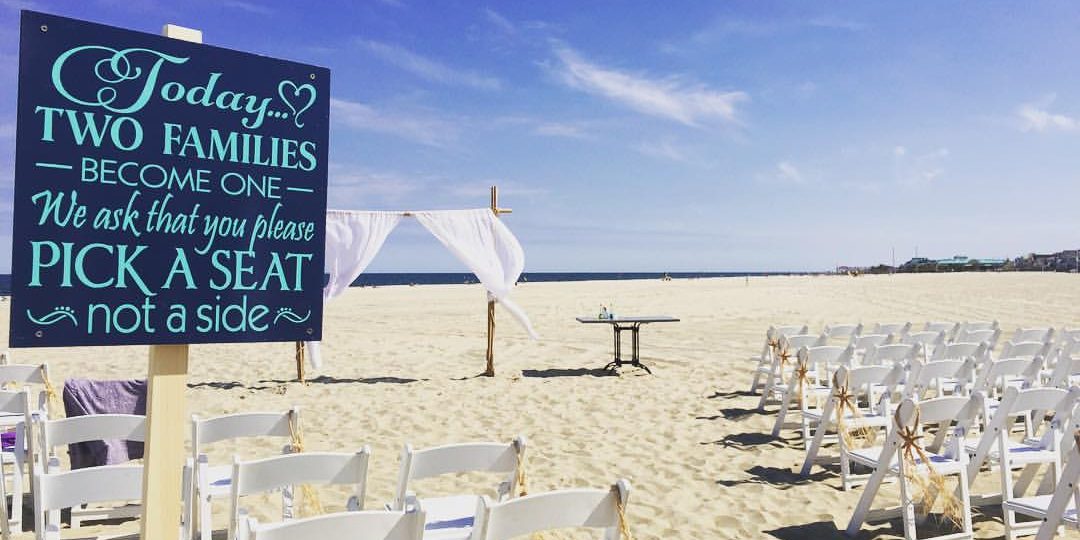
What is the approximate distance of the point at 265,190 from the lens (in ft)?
9.32

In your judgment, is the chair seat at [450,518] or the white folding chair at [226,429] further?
the white folding chair at [226,429]

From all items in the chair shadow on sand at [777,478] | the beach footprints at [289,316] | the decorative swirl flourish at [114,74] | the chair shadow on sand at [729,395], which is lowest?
the chair shadow on sand at [777,478]

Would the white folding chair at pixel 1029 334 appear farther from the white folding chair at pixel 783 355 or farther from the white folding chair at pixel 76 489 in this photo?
the white folding chair at pixel 76 489

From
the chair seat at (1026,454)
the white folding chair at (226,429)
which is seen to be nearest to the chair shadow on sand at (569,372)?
the chair seat at (1026,454)

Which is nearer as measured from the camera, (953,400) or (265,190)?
(265,190)

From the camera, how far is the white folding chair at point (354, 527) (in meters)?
2.04

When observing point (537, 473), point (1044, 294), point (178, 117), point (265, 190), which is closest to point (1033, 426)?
point (537, 473)

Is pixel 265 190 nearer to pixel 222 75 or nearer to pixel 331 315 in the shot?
pixel 222 75

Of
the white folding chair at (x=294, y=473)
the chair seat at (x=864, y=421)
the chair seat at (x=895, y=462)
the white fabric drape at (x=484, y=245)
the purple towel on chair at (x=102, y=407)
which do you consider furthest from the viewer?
the white fabric drape at (x=484, y=245)

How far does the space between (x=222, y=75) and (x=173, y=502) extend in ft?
5.30

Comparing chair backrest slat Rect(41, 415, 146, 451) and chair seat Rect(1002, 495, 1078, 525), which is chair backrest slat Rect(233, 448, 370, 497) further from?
chair seat Rect(1002, 495, 1078, 525)

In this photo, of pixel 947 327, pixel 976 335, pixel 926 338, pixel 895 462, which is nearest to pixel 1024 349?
pixel 926 338

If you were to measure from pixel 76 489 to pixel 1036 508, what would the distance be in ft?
13.5

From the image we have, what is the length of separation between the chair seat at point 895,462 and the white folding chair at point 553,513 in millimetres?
2263
